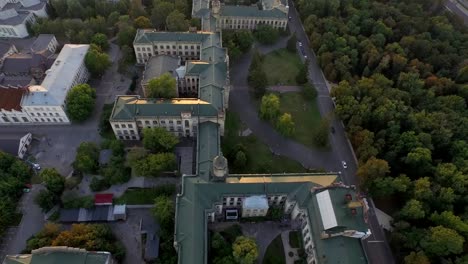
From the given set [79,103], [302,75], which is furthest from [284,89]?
[79,103]

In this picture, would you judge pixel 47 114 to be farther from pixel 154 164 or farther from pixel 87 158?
pixel 154 164

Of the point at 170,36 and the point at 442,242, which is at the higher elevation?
the point at 170,36

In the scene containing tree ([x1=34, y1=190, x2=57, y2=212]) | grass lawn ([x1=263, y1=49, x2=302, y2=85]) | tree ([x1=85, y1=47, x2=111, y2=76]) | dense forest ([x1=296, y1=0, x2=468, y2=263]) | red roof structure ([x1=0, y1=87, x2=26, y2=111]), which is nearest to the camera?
dense forest ([x1=296, y1=0, x2=468, y2=263])

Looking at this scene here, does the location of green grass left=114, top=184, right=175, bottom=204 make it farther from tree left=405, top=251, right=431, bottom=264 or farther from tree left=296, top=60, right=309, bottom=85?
tree left=296, top=60, right=309, bottom=85

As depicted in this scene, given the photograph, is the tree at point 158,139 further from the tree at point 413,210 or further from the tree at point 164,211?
the tree at point 413,210

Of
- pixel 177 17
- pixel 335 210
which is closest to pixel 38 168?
pixel 177 17

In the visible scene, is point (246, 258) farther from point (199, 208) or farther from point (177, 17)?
point (177, 17)

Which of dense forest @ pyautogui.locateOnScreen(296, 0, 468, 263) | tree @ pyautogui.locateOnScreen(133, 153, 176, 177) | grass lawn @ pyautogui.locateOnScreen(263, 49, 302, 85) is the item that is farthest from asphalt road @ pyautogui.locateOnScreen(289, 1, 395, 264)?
tree @ pyautogui.locateOnScreen(133, 153, 176, 177)
